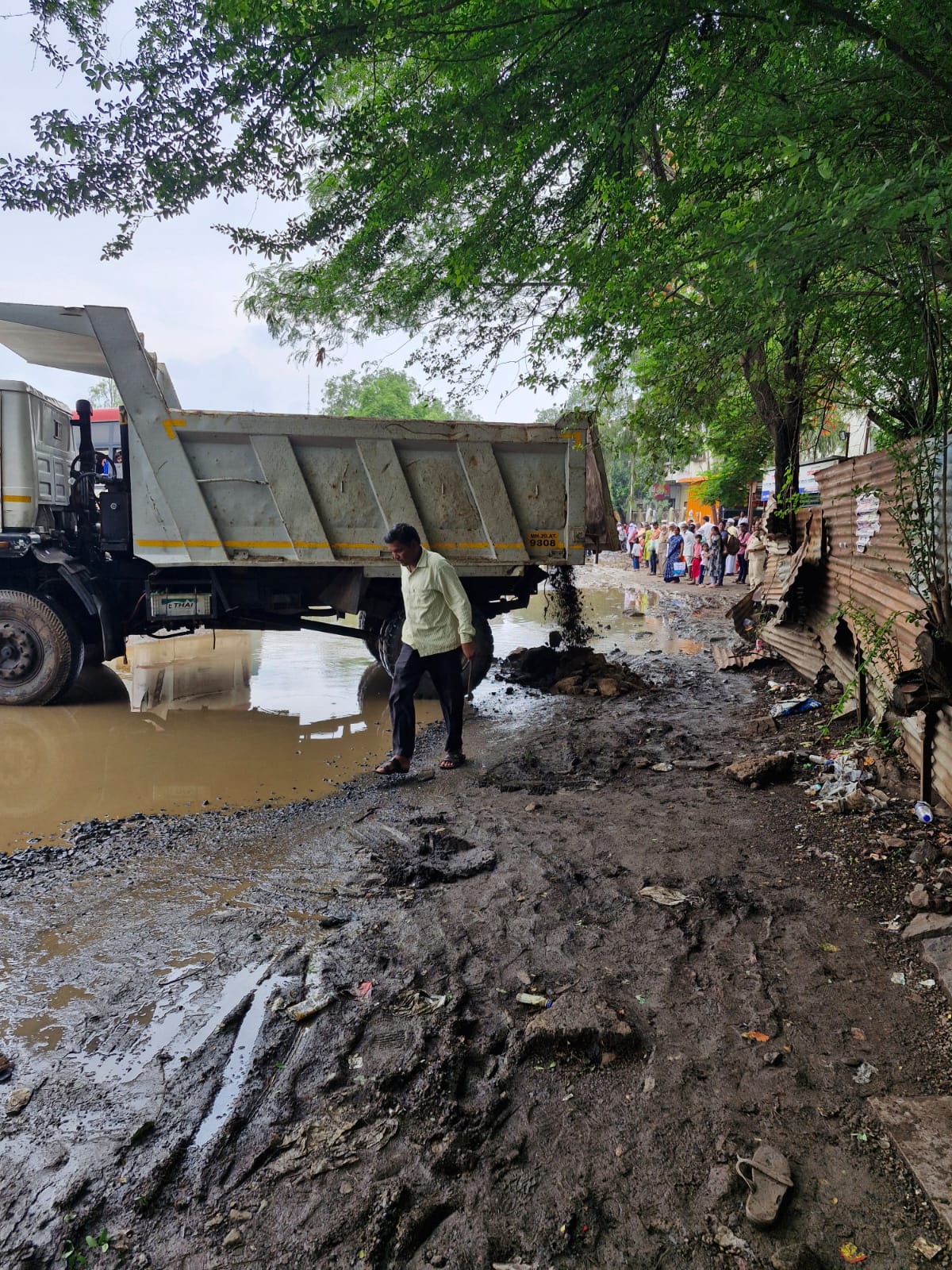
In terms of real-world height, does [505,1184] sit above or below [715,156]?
below

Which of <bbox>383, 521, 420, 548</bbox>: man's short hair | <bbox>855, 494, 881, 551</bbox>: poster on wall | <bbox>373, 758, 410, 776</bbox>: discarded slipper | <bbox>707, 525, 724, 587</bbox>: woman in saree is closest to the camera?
<bbox>383, 521, 420, 548</bbox>: man's short hair

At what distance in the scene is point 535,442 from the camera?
742 cm

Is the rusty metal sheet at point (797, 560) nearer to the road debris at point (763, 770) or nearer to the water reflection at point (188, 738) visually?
the road debris at point (763, 770)

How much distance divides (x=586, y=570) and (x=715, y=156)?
22165 mm

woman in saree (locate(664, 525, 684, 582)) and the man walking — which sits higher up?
woman in saree (locate(664, 525, 684, 582))

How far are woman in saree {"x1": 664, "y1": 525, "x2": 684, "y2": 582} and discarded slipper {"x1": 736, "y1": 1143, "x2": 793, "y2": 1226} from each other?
20287 mm

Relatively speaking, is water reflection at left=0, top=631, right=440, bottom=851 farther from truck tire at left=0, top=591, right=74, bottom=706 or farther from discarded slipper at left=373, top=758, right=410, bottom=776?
discarded slipper at left=373, top=758, right=410, bottom=776

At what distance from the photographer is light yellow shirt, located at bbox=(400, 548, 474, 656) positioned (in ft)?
Result: 17.4

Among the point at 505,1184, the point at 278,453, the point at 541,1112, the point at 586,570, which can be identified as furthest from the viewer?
the point at 586,570

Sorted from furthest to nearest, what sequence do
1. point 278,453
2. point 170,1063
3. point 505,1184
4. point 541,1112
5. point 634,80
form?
point 278,453 → point 634,80 → point 170,1063 → point 541,1112 → point 505,1184

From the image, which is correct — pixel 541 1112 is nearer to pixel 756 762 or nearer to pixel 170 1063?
pixel 170 1063

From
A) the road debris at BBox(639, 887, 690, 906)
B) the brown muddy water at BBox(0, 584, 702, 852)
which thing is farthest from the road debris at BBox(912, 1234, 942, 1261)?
the brown muddy water at BBox(0, 584, 702, 852)

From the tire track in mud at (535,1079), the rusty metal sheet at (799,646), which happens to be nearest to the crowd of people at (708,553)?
the rusty metal sheet at (799,646)

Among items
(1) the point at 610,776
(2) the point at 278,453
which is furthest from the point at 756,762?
(2) the point at 278,453
